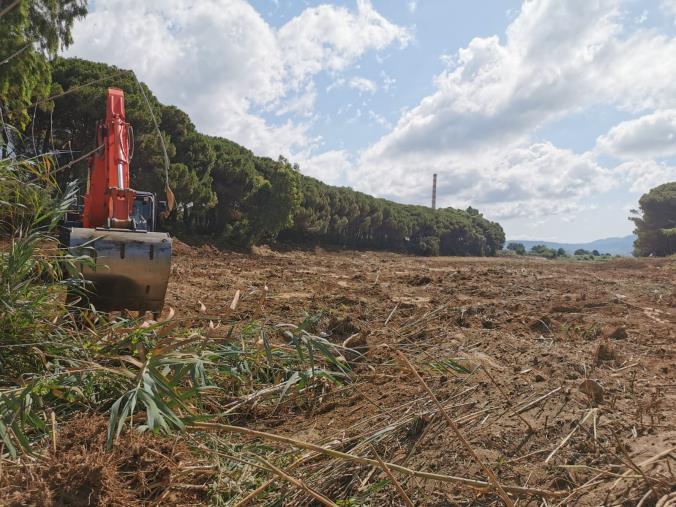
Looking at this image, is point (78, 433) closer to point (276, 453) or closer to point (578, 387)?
point (276, 453)

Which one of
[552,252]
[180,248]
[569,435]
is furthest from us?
[552,252]

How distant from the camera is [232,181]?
65.6 ft

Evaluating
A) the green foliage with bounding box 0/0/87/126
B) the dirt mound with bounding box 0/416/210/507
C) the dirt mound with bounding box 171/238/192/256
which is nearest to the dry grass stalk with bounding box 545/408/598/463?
the dirt mound with bounding box 0/416/210/507

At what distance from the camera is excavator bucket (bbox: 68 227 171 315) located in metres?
4.15

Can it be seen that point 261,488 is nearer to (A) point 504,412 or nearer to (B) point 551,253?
(A) point 504,412

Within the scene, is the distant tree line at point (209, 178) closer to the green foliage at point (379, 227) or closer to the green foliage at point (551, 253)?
the green foliage at point (379, 227)

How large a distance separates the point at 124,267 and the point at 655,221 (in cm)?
4383

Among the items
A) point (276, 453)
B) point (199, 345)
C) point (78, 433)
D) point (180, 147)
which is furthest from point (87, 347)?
point (180, 147)

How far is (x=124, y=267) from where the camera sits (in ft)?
13.9

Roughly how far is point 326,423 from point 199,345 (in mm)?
874

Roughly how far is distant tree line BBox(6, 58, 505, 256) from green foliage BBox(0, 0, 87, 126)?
57 cm

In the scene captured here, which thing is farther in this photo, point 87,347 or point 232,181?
point 232,181

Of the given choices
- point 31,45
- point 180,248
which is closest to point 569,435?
point 31,45

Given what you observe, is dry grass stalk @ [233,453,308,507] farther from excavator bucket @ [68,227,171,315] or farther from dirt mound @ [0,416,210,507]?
excavator bucket @ [68,227,171,315]
